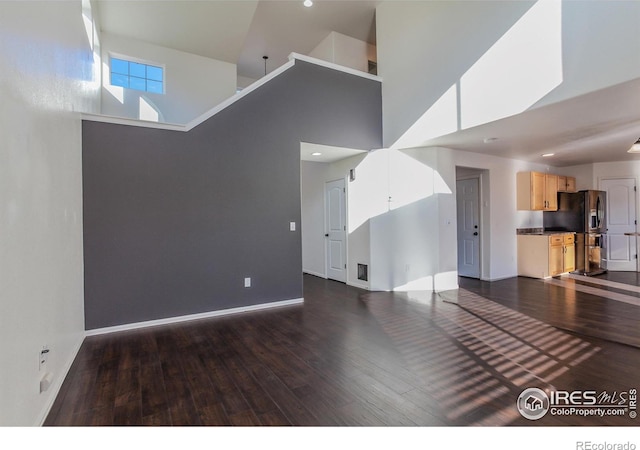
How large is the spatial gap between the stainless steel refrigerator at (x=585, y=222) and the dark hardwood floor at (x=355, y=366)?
2.94m

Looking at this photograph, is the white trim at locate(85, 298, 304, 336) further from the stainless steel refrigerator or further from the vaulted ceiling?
the stainless steel refrigerator

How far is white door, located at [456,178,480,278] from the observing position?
6184mm

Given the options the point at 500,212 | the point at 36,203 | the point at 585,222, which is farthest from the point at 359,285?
the point at 585,222

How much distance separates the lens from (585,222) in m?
6.50

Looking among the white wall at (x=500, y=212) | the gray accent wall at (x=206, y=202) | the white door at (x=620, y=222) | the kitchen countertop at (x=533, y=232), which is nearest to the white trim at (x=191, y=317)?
the gray accent wall at (x=206, y=202)

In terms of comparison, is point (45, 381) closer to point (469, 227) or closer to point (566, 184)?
point (469, 227)

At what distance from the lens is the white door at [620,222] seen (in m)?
6.84

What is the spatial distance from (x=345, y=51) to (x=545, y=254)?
5.79 metres

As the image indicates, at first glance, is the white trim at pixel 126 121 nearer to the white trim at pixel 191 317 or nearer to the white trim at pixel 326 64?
the white trim at pixel 326 64

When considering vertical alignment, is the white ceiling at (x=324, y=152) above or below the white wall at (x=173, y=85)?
below

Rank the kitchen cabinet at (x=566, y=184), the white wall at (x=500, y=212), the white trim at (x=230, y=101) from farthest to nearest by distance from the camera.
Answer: the kitchen cabinet at (x=566, y=184)
the white wall at (x=500, y=212)
the white trim at (x=230, y=101)
